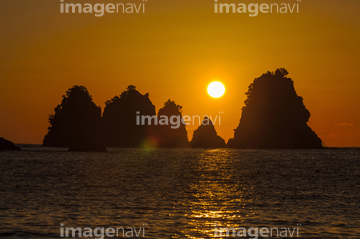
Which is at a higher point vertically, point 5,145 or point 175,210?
point 5,145

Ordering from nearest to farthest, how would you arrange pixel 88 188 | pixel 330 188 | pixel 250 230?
pixel 250 230
pixel 88 188
pixel 330 188

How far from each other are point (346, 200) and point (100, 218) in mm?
22259

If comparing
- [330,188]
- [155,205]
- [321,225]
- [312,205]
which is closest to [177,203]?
[155,205]

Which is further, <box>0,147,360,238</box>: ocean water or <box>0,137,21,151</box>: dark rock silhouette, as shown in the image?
<box>0,137,21,151</box>: dark rock silhouette

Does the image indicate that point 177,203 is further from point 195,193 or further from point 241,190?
point 241,190

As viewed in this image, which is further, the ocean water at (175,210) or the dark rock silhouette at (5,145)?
the dark rock silhouette at (5,145)

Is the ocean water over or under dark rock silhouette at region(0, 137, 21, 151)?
under

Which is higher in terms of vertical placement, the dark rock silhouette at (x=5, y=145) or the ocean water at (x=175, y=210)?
the dark rock silhouette at (x=5, y=145)

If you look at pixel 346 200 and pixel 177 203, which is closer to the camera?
pixel 177 203

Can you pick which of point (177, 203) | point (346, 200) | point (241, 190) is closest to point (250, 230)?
point (177, 203)

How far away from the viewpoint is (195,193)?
47.7 metres

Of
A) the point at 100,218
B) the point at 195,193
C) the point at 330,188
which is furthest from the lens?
the point at 330,188

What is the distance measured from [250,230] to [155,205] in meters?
11.1

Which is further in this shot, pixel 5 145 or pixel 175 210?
pixel 5 145
